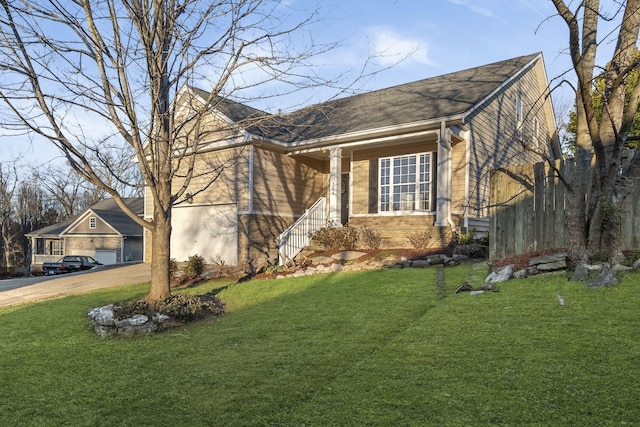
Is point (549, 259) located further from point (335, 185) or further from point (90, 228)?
point (90, 228)

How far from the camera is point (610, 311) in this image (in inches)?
180

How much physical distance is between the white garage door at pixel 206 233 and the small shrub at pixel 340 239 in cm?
281

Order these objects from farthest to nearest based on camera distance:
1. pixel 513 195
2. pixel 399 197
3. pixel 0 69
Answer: pixel 399 197 → pixel 513 195 → pixel 0 69

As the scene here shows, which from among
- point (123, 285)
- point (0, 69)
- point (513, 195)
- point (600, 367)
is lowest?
point (123, 285)

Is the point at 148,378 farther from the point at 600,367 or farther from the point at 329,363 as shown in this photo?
the point at 600,367

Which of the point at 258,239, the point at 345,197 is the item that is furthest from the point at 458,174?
the point at 258,239

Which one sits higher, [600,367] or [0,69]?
[0,69]

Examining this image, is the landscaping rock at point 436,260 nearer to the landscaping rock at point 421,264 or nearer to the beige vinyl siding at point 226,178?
the landscaping rock at point 421,264

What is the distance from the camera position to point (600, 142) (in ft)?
20.0

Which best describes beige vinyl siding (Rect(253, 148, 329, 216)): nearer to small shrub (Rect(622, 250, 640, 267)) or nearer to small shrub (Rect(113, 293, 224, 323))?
small shrub (Rect(113, 293, 224, 323))

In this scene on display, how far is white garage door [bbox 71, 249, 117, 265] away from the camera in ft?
117

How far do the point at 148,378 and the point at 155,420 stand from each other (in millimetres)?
1069

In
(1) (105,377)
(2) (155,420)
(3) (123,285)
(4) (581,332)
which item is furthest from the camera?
(3) (123,285)

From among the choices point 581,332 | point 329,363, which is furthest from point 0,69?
point 581,332
